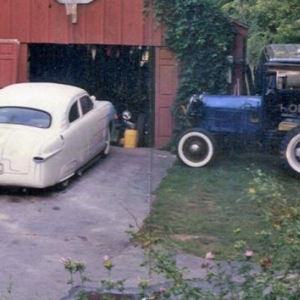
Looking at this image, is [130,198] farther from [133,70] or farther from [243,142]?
[133,70]

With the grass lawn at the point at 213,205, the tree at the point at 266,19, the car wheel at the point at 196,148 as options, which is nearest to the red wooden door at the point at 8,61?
the grass lawn at the point at 213,205

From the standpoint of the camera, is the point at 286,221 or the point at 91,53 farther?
the point at 91,53

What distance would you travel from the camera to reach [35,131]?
45.7ft

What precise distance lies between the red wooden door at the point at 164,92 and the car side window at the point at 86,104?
80.3 inches

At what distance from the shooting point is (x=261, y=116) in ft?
49.5

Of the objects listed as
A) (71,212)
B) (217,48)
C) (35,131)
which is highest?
(217,48)

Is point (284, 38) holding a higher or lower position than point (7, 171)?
higher

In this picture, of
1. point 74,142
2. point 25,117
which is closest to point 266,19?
point 74,142

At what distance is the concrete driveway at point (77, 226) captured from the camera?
9328 millimetres

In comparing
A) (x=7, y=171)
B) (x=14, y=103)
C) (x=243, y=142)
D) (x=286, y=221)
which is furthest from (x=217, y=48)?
(x=286, y=221)

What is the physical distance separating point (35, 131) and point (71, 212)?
1.72m

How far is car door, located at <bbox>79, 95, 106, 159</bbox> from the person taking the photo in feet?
50.8

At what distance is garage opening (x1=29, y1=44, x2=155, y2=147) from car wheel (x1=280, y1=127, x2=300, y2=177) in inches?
188

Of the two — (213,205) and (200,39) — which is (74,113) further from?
(200,39)
